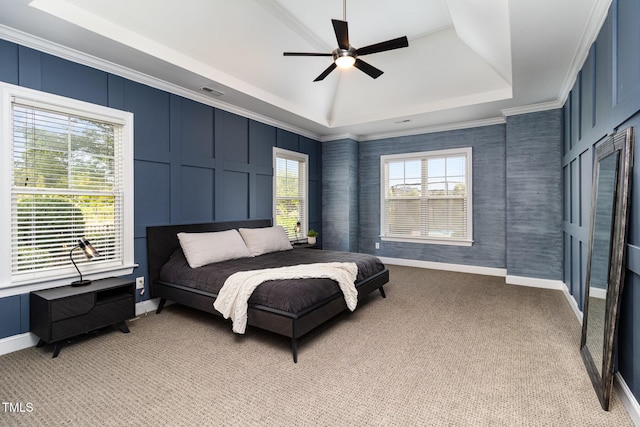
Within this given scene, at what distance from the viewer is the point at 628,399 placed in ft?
6.06

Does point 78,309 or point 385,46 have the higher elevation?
point 385,46

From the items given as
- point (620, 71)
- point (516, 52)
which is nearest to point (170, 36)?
point (516, 52)

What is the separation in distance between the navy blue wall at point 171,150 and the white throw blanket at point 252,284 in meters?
1.39

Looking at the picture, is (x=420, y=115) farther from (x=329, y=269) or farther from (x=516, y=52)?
(x=329, y=269)

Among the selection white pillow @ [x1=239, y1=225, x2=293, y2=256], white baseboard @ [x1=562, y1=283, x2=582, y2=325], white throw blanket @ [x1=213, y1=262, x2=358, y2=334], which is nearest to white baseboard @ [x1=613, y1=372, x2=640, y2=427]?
white baseboard @ [x1=562, y1=283, x2=582, y2=325]

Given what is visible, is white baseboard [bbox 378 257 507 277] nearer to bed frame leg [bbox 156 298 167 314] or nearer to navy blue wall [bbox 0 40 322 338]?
navy blue wall [bbox 0 40 322 338]

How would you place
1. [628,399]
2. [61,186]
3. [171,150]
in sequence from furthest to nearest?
[171,150] → [61,186] → [628,399]

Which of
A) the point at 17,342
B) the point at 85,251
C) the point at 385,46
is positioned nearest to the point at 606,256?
the point at 385,46

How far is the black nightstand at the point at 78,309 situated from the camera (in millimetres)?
2537

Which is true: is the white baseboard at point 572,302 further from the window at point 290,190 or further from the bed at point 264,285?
the window at point 290,190

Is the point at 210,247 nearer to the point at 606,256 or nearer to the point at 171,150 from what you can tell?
the point at 171,150

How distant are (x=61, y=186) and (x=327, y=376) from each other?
9.77 feet

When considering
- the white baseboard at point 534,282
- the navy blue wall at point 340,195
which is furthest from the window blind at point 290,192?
the white baseboard at point 534,282

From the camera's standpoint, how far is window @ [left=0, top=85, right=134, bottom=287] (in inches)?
105
